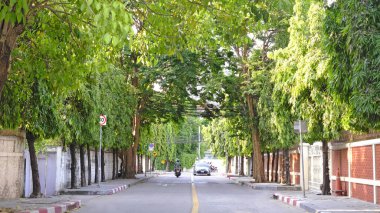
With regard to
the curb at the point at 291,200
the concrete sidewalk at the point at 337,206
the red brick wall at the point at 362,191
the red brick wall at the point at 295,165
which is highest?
the red brick wall at the point at 295,165

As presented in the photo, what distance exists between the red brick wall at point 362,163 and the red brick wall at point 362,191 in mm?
323

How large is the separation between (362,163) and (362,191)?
3.08ft

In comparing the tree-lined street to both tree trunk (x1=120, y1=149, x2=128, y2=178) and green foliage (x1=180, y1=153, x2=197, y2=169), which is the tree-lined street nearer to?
tree trunk (x1=120, y1=149, x2=128, y2=178)

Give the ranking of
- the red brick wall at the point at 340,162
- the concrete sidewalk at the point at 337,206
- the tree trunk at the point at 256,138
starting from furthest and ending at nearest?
the tree trunk at the point at 256,138 < the red brick wall at the point at 340,162 < the concrete sidewalk at the point at 337,206

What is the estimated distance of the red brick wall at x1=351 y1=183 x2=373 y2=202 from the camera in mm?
18070

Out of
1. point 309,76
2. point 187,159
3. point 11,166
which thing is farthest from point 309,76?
point 187,159

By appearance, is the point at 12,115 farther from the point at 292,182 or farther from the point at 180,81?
the point at 292,182

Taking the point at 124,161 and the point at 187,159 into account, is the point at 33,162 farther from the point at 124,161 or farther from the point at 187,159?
the point at 187,159

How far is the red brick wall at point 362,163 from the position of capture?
1825 centimetres

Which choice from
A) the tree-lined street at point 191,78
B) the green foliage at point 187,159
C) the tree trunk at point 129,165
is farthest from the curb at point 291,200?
the green foliage at point 187,159

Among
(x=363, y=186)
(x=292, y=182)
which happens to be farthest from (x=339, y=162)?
(x=292, y=182)

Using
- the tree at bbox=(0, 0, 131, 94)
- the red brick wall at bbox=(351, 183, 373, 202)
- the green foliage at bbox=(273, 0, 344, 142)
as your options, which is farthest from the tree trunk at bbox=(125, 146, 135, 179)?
the tree at bbox=(0, 0, 131, 94)

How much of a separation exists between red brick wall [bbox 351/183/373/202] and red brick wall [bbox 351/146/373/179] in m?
0.32

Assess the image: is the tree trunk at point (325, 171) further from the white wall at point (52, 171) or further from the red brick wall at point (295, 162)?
the white wall at point (52, 171)
